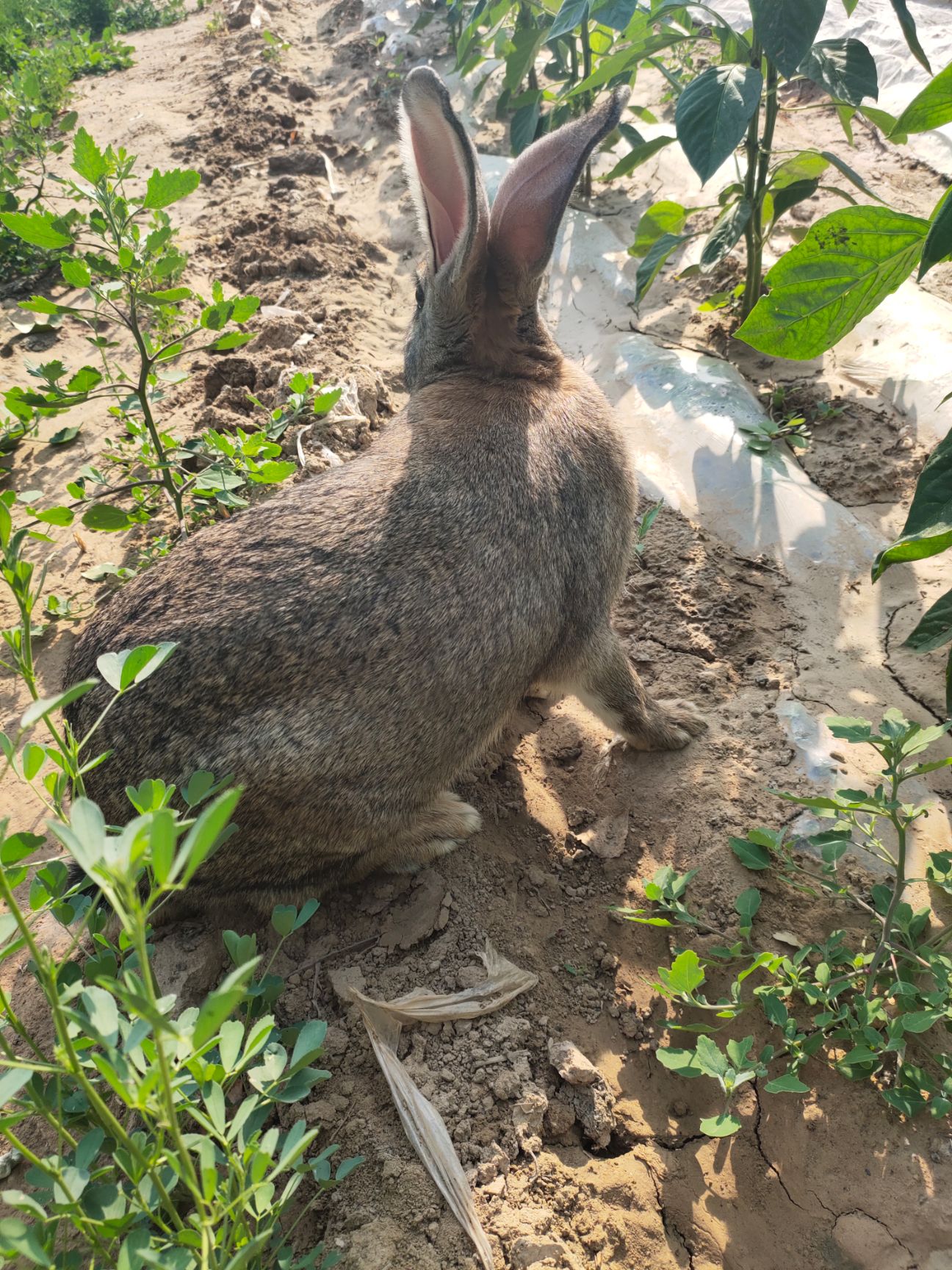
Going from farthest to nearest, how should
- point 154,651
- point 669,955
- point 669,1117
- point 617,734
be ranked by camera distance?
1. point 617,734
2. point 669,955
3. point 669,1117
4. point 154,651

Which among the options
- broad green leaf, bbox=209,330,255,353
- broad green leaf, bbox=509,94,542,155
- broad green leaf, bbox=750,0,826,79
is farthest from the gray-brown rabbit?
broad green leaf, bbox=509,94,542,155

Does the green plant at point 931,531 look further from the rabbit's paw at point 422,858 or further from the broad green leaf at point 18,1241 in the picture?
the broad green leaf at point 18,1241

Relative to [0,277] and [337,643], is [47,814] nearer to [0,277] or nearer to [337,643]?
[337,643]

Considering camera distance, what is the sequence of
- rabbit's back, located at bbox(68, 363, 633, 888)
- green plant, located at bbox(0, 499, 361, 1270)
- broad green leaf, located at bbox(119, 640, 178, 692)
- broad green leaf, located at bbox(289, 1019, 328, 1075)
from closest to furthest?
green plant, located at bbox(0, 499, 361, 1270) → broad green leaf, located at bbox(119, 640, 178, 692) → broad green leaf, located at bbox(289, 1019, 328, 1075) → rabbit's back, located at bbox(68, 363, 633, 888)

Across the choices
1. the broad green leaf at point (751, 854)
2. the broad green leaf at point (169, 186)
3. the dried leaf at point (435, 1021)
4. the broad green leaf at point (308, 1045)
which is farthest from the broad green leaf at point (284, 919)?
the broad green leaf at point (169, 186)

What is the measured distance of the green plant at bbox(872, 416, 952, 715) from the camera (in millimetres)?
1997

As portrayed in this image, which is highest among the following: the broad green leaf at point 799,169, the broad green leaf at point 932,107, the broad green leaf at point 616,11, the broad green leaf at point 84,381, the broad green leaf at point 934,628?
the broad green leaf at point 616,11

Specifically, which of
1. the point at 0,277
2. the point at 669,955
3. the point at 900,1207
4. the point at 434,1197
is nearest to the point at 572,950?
the point at 669,955

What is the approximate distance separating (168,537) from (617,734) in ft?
7.63

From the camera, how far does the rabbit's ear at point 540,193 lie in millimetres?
2816

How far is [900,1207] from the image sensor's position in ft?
6.43

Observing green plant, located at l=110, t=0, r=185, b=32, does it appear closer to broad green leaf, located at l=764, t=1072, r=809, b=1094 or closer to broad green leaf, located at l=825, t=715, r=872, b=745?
broad green leaf, located at l=825, t=715, r=872, b=745

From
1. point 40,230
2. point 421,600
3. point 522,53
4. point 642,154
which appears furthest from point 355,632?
point 522,53

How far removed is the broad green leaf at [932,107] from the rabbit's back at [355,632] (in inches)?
54.1
